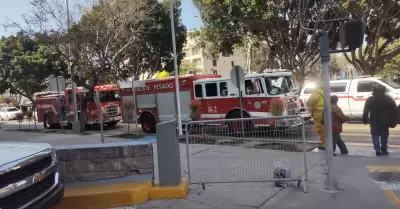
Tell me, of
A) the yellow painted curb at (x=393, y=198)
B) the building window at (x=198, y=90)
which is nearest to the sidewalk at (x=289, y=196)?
the yellow painted curb at (x=393, y=198)

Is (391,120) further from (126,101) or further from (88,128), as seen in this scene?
(88,128)

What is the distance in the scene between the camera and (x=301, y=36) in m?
22.5

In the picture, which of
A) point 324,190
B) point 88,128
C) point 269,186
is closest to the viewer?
point 324,190

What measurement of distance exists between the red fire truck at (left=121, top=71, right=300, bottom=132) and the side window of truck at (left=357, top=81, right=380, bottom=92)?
12.0ft

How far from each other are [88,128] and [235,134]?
1595 centimetres

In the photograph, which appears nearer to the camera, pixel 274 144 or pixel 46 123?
pixel 274 144

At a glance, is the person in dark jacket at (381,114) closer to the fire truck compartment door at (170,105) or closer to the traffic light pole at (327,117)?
the traffic light pole at (327,117)

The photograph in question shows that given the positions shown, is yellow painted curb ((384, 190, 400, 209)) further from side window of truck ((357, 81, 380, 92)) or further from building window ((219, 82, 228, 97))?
side window of truck ((357, 81, 380, 92))

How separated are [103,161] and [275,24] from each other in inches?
731

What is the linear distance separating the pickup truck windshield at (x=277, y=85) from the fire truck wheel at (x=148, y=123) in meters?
5.68

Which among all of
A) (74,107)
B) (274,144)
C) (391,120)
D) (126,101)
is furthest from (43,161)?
(74,107)

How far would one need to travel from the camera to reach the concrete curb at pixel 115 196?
5426mm

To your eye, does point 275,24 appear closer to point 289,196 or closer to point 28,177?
point 289,196

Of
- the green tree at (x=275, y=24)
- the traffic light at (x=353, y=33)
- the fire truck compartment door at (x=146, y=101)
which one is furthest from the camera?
the green tree at (x=275, y=24)
